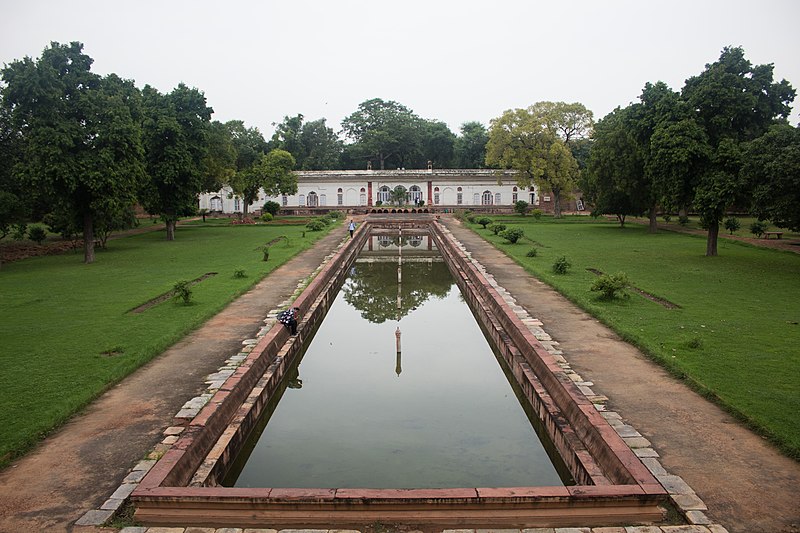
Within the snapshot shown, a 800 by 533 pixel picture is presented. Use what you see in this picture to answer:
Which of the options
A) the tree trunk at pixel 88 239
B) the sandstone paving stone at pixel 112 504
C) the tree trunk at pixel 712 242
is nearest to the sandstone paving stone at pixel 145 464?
the sandstone paving stone at pixel 112 504

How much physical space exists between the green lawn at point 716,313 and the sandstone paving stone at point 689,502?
1.41 metres

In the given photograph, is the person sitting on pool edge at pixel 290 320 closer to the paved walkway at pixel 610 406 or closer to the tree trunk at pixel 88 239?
the paved walkway at pixel 610 406

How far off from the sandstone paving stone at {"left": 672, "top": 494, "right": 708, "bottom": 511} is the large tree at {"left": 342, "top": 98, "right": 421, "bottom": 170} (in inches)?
2128

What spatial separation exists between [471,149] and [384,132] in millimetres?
9183

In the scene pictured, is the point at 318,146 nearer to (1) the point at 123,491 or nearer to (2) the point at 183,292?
(2) the point at 183,292

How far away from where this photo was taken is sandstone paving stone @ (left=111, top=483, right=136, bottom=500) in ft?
18.2

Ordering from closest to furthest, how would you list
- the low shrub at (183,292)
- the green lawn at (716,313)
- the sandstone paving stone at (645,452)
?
the sandstone paving stone at (645,452)
the green lawn at (716,313)
the low shrub at (183,292)

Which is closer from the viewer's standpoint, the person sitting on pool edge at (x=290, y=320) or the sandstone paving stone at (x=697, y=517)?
the sandstone paving stone at (x=697, y=517)

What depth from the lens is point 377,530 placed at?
5.19 meters

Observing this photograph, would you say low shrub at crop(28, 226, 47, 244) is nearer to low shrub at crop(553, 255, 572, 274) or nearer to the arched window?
low shrub at crop(553, 255, 572, 274)

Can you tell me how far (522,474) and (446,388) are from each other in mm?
3066

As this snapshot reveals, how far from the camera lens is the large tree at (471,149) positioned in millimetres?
60281

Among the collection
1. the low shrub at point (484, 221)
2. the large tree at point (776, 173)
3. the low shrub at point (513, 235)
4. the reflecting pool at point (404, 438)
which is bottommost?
the reflecting pool at point (404, 438)

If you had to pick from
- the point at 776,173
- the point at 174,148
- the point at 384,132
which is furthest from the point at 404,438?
the point at 384,132
